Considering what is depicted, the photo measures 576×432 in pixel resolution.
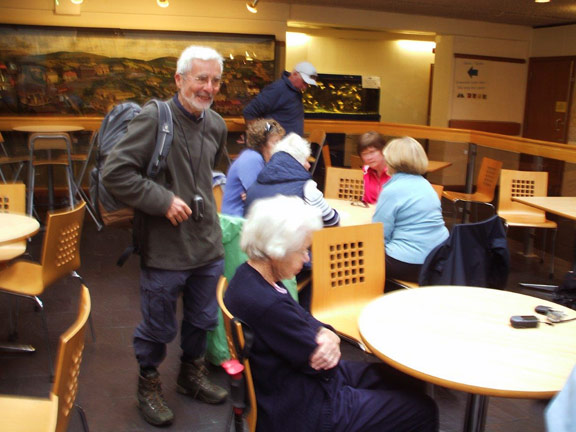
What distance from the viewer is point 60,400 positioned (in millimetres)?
1532

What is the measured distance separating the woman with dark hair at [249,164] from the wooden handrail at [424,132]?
11.8 ft

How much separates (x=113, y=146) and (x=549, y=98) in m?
9.69

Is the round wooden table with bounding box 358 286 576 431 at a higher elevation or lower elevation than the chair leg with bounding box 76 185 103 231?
higher

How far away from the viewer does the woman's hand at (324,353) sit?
179 cm

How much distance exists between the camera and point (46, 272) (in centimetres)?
309

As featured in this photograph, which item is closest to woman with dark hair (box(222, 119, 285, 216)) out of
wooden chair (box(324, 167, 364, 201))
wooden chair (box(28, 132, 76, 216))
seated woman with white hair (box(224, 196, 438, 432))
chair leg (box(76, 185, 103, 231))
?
wooden chair (box(324, 167, 364, 201))

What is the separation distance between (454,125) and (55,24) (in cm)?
658

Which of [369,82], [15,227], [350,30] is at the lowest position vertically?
[15,227]

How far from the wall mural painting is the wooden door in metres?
5.26

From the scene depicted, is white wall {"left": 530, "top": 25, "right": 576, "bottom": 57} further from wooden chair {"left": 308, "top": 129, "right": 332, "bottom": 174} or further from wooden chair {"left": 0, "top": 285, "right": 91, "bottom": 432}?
wooden chair {"left": 0, "top": 285, "right": 91, "bottom": 432}

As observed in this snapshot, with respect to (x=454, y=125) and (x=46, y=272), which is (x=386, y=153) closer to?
(x=46, y=272)

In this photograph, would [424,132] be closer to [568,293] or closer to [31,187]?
[568,293]

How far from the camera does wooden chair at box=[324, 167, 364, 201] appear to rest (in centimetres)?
470

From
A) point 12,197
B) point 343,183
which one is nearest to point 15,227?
point 12,197
